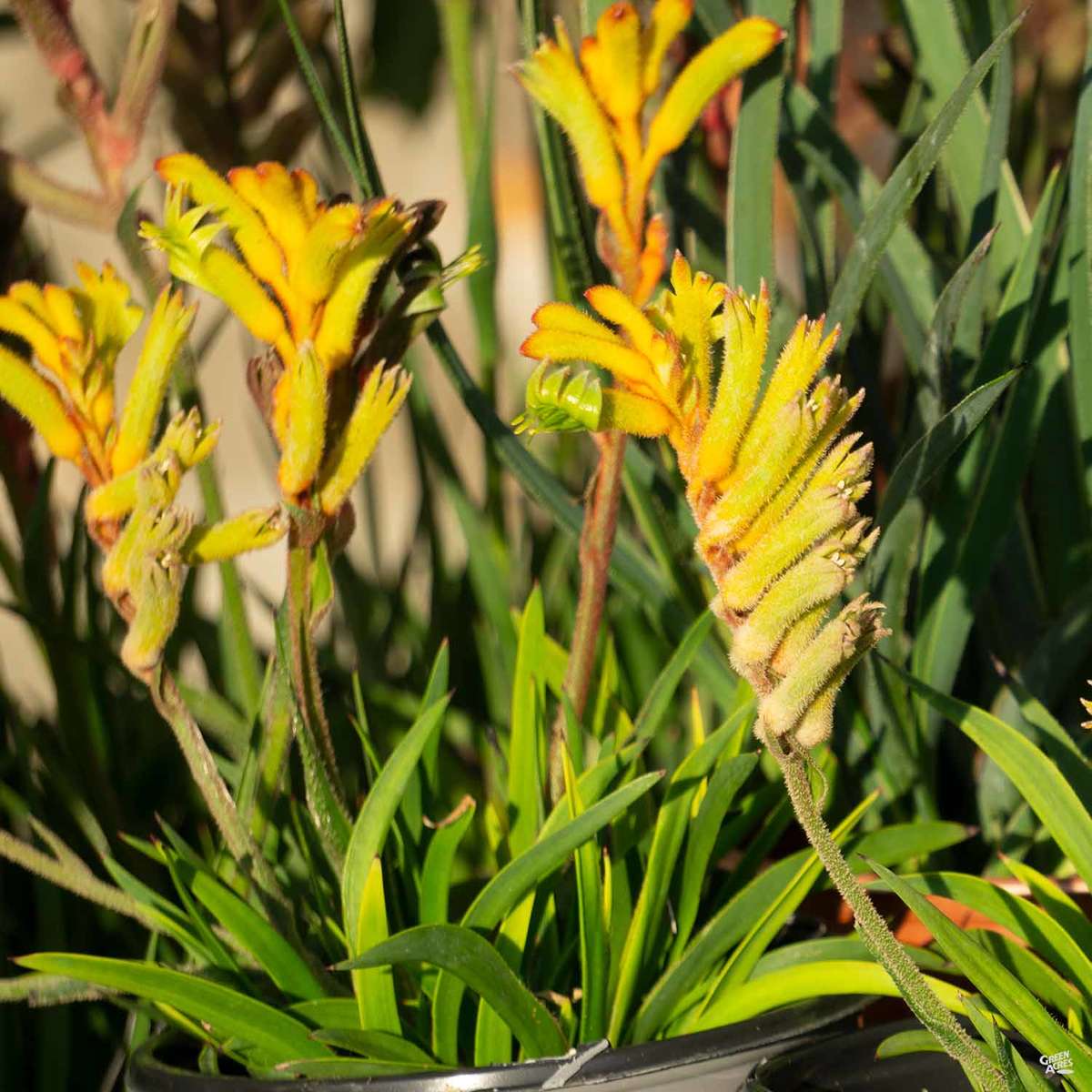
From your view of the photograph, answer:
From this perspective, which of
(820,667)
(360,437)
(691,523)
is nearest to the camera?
(820,667)

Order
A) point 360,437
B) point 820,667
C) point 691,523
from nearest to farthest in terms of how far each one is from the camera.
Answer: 1. point 820,667
2. point 360,437
3. point 691,523

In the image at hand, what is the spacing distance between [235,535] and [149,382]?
2.0 inches

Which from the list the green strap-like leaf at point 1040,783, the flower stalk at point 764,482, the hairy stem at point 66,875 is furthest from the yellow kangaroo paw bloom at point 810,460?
the hairy stem at point 66,875

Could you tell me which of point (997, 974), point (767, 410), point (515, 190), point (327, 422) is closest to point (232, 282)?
point (327, 422)

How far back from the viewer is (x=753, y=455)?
10.9 inches

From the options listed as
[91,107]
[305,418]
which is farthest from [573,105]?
[91,107]

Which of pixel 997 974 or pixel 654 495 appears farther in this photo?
pixel 654 495

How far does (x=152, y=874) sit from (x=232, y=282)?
10.6 inches

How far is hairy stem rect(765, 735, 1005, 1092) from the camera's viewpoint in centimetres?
26

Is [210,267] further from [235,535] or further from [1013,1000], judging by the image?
[1013,1000]

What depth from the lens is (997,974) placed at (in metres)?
0.32

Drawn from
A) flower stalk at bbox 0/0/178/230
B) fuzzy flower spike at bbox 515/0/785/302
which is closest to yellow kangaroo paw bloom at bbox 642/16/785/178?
fuzzy flower spike at bbox 515/0/785/302

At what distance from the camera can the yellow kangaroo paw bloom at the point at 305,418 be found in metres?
0.33

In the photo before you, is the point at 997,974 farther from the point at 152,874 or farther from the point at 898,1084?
the point at 152,874
